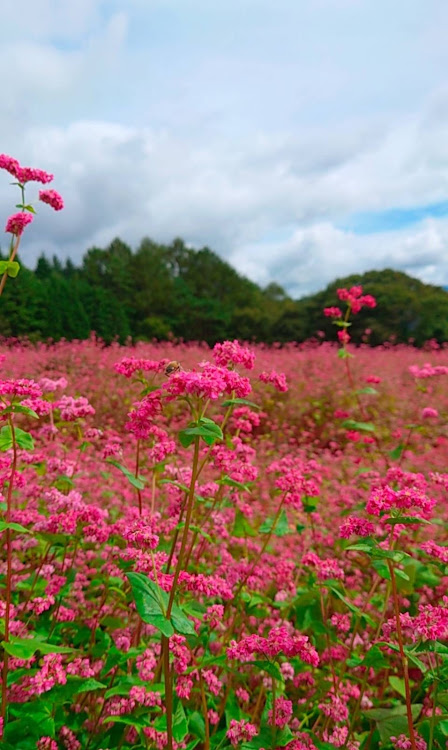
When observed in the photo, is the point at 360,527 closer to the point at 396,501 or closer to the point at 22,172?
the point at 396,501

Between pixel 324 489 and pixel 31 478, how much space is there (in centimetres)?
314

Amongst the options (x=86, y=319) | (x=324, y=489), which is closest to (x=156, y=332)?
(x=86, y=319)

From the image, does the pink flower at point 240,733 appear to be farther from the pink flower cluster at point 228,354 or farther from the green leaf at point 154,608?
the pink flower cluster at point 228,354

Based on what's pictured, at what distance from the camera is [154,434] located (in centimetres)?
220

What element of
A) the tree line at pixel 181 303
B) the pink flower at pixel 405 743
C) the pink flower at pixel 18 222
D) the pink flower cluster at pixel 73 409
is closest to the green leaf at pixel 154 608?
the pink flower at pixel 405 743

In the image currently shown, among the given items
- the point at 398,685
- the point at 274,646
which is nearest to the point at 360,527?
the point at 274,646

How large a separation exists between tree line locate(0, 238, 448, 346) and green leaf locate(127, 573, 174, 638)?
16763mm

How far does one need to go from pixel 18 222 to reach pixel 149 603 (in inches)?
70.5

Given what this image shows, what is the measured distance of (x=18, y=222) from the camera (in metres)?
2.30

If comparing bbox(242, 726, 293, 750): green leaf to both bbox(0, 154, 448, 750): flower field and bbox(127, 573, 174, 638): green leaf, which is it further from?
bbox(127, 573, 174, 638): green leaf

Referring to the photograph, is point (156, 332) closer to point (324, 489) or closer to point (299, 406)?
point (299, 406)

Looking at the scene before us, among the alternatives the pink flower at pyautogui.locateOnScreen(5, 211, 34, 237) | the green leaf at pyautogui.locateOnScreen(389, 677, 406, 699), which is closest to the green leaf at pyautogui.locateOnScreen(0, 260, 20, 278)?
the pink flower at pyautogui.locateOnScreen(5, 211, 34, 237)

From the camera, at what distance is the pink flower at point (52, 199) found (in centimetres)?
251

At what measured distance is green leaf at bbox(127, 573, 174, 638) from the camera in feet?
4.09
